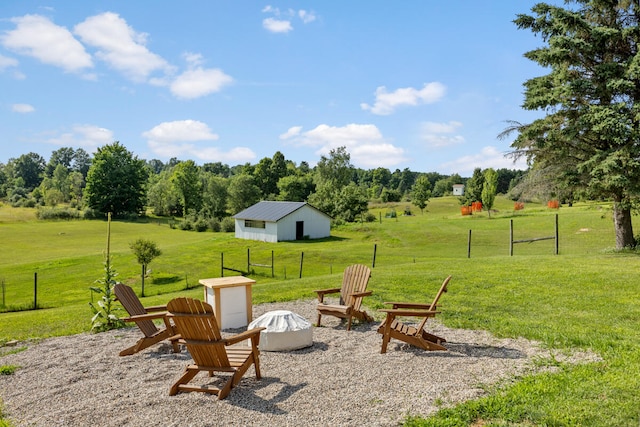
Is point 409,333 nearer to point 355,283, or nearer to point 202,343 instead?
point 355,283

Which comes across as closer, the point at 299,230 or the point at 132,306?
the point at 132,306

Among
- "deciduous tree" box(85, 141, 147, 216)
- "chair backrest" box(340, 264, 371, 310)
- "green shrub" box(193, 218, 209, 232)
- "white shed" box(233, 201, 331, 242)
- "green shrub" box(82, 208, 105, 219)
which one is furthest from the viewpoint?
"deciduous tree" box(85, 141, 147, 216)

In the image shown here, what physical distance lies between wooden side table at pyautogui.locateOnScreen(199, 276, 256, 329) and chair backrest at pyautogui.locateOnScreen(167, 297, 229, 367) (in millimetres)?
2806

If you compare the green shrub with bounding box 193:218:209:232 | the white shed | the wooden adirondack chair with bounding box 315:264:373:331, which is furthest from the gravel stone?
the green shrub with bounding box 193:218:209:232

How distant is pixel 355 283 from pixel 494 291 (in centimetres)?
454

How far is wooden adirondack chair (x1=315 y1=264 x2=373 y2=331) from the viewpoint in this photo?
783 cm

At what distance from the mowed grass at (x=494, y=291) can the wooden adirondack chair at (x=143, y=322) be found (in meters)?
2.33

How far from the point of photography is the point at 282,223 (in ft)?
136

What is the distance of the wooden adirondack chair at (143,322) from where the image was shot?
260 inches

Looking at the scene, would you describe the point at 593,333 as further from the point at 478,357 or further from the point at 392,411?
the point at 392,411

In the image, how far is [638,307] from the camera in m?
8.98

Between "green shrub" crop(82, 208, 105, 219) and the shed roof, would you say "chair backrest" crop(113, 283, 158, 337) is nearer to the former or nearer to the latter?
the shed roof

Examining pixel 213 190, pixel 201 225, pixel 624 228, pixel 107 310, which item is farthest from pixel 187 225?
pixel 107 310

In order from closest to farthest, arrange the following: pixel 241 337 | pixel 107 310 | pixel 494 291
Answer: pixel 241 337, pixel 107 310, pixel 494 291
